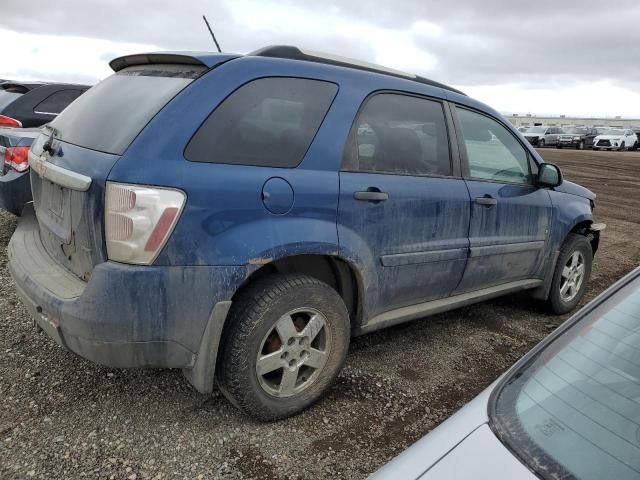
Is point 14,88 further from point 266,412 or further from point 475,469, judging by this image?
point 475,469

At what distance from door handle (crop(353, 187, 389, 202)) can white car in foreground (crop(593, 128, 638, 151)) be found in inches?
1372

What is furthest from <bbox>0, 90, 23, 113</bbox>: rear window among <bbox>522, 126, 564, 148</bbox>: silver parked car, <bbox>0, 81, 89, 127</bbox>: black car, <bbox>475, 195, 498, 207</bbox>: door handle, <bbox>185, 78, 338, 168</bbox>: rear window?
<bbox>522, 126, 564, 148</bbox>: silver parked car

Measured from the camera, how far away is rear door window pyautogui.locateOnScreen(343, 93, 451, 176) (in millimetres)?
2885

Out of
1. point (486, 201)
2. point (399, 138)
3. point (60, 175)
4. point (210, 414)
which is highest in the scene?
point (399, 138)

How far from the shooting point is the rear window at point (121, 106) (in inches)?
92.1

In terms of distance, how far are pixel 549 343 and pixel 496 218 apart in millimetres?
2101

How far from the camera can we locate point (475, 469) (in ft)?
4.03

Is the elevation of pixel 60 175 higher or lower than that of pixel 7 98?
lower

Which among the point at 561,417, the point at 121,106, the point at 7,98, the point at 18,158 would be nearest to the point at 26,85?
the point at 7,98

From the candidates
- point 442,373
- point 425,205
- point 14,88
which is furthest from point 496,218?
point 14,88

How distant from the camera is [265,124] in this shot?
2547mm

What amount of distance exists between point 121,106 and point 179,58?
1.23 feet

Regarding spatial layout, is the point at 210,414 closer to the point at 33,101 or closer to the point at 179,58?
the point at 179,58

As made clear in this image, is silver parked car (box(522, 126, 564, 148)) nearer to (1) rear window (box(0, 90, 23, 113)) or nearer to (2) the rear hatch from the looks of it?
(1) rear window (box(0, 90, 23, 113))
